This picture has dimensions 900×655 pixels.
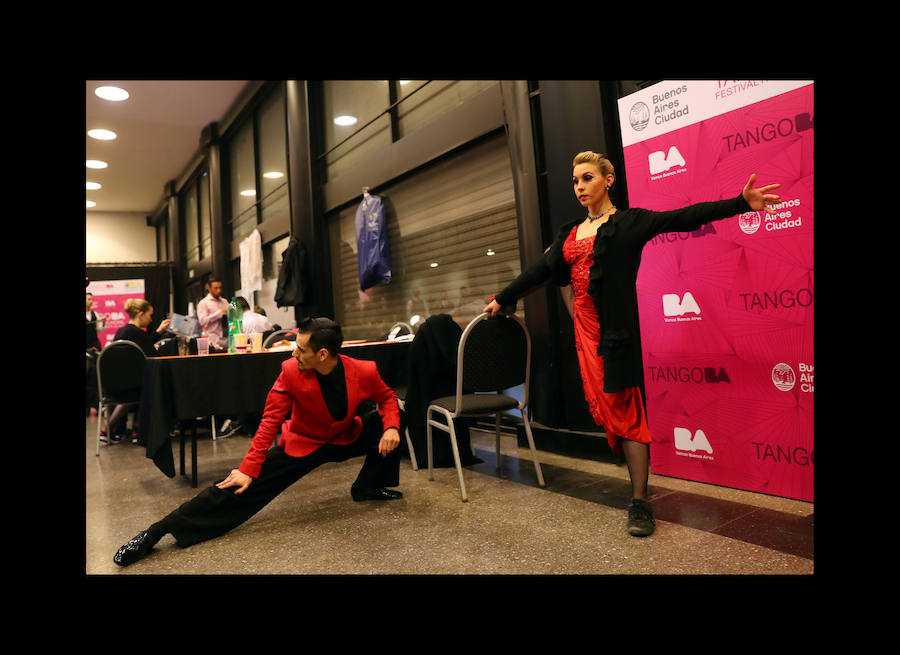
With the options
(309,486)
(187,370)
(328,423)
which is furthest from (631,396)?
(187,370)

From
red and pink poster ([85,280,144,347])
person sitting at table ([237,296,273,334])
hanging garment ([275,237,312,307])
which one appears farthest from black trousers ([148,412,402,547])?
red and pink poster ([85,280,144,347])

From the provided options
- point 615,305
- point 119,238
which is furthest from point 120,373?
point 119,238

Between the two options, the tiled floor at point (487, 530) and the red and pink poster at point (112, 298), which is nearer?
the tiled floor at point (487, 530)

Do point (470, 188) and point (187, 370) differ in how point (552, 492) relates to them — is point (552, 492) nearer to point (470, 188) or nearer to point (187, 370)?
point (187, 370)

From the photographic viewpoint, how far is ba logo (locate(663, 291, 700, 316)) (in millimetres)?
2562

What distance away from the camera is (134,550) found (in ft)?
6.64

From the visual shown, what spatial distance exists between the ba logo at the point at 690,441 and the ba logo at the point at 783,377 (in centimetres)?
40

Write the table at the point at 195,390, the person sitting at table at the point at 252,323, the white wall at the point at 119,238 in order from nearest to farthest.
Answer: the table at the point at 195,390
the person sitting at table at the point at 252,323
the white wall at the point at 119,238

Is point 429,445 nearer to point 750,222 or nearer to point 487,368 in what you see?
point 487,368

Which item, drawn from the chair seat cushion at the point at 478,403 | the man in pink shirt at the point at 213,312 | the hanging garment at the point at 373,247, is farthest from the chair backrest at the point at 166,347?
the chair seat cushion at the point at 478,403

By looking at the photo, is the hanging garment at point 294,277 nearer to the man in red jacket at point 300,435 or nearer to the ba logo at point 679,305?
the man in red jacket at point 300,435

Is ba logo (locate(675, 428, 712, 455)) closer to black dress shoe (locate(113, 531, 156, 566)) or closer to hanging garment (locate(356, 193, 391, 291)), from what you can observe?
black dress shoe (locate(113, 531, 156, 566))

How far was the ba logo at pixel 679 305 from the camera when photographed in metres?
2.56
